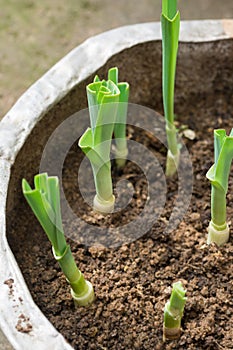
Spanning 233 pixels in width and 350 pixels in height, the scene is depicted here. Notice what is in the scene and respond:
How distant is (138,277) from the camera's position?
81 centimetres

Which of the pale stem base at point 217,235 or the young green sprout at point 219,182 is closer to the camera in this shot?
the young green sprout at point 219,182

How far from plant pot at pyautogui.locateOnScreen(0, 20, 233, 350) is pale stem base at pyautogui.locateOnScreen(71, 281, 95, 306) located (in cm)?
1

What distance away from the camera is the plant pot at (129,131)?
27.2 inches

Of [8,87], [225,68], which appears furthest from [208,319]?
[8,87]

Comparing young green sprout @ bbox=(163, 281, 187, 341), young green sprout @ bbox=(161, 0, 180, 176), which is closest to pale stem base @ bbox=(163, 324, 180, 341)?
young green sprout @ bbox=(163, 281, 187, 341)

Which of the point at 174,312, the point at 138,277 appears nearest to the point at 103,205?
the point at 138,277

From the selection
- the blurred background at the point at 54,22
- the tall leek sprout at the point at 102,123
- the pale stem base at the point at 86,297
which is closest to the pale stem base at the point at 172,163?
the tall leek sprout at the point at 102,123

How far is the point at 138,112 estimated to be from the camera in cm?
102

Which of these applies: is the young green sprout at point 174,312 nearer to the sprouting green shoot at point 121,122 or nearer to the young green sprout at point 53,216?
the young green sprout at point 53,216

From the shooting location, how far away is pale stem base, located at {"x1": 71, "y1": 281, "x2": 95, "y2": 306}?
2.49 feet

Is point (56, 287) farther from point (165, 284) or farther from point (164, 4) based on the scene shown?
point (164, 4)

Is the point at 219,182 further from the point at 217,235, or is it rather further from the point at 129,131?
the point at 129,131

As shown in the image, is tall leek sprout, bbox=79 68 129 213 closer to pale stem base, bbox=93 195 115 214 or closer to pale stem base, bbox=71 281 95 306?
pale stem base, bbox=93 195 115 214

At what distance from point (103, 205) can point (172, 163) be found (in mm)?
131
